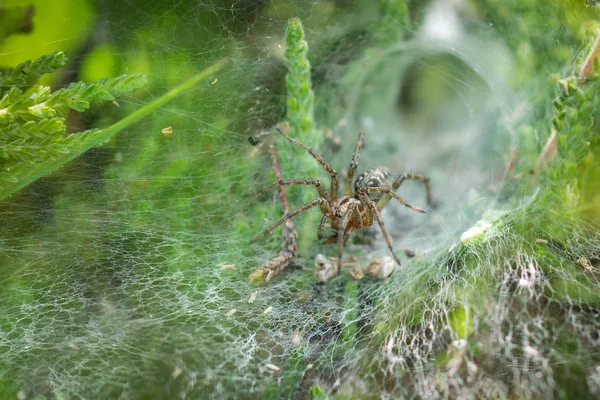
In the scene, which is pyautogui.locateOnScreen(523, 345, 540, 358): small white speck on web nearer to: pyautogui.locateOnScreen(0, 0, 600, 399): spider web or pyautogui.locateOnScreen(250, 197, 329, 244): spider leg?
pyautogui.locateOnScreen(0, 0, 600, 399): spider web

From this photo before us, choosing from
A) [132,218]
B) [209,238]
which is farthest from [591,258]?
[132,218]

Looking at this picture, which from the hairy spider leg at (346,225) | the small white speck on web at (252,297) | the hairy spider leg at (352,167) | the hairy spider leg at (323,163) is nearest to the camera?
the small white speck on web at (252,297)

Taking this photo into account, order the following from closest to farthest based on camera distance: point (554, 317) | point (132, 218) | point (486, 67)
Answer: point (554, 317)
point (132, 218)
point (486, 67)

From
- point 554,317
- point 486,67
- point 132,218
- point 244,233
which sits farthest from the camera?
point 486,67

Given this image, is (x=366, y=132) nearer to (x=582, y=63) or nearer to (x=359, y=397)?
(x=582, y=63)

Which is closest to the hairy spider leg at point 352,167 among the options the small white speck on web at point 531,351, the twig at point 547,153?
the twig at point 547,153

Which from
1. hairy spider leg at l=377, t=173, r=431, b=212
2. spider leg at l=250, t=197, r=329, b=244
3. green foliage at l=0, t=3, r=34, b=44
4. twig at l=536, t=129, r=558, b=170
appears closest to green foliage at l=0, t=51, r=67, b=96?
green foliage at l=0, t=3, r=34, b=44

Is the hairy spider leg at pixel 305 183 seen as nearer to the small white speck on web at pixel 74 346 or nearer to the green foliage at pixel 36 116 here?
the green foliage at pixel 36 116
